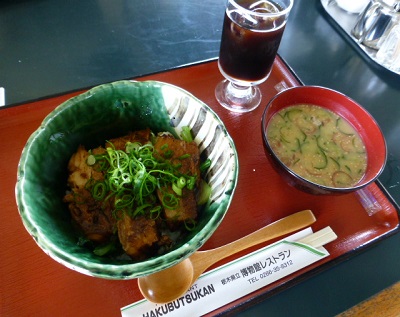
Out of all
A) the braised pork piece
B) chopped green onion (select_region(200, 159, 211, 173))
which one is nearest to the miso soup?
chopped green onion (select_region(200, 159, 211, 173))

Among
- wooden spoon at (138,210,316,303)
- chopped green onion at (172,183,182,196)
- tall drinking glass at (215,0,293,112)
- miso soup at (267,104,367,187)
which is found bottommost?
wooden spoon at (138,210,316,303)

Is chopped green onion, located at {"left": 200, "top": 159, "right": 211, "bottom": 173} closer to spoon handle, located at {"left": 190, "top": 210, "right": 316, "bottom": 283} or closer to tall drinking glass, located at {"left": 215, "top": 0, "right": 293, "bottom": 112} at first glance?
spoon handle, located at {"left": 190, "top": 210, "right": 316, "bottom": 283}

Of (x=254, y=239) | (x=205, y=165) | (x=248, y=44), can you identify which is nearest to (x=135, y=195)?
(x=205, y=165)

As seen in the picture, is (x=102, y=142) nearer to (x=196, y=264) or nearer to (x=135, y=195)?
(x=135, y=195)

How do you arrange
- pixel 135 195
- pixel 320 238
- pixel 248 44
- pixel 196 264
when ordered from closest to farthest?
pixel 135 195 → pixel 196 264 → pixel 320 238 → pixel 248 44

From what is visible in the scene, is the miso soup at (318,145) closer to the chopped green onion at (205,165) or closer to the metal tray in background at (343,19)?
the chopped green onion at (205,165)

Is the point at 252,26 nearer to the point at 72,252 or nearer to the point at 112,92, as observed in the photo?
the point at 112,92
